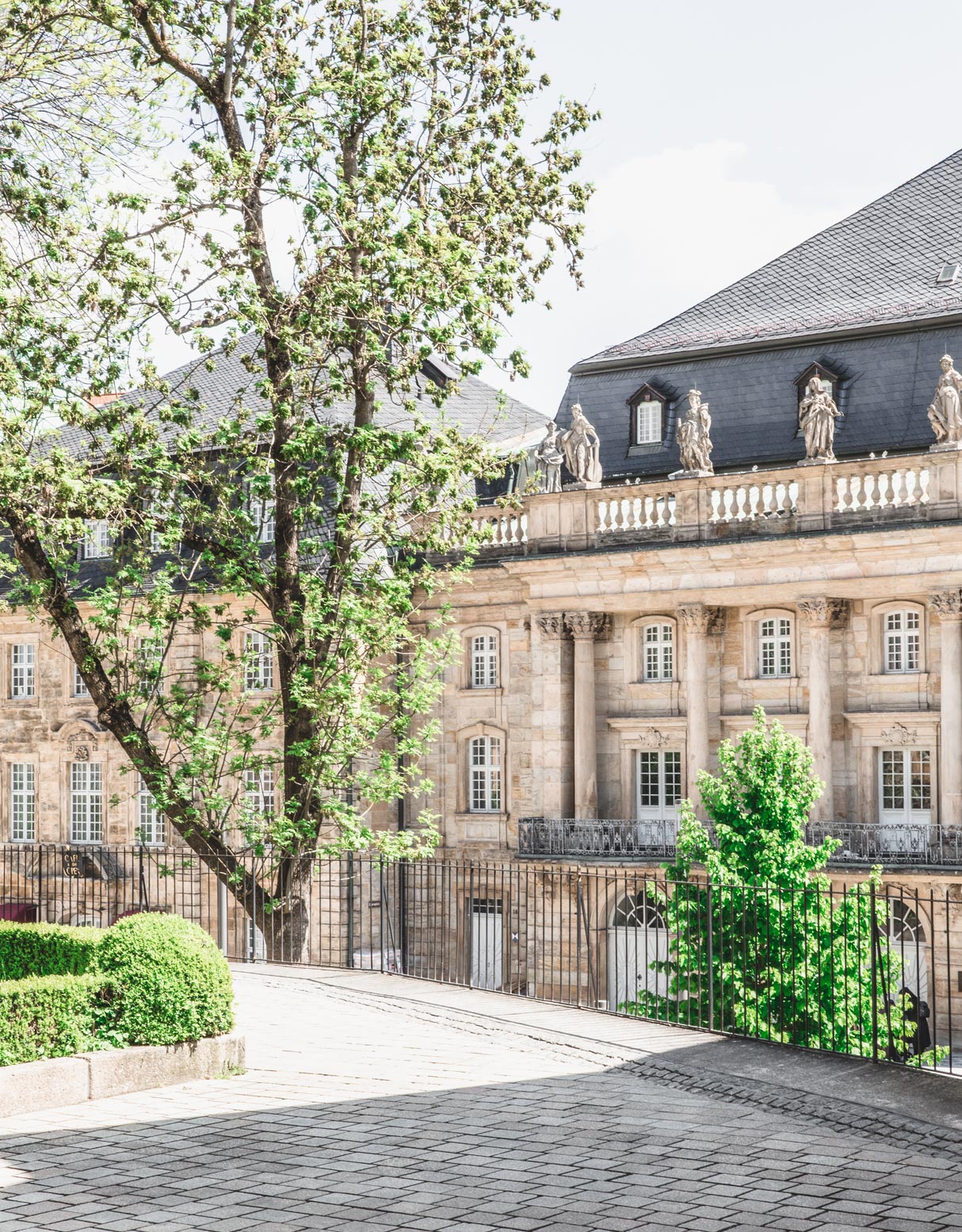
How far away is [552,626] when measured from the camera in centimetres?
3834

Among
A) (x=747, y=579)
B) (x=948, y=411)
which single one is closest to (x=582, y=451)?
(x=747, y=579)

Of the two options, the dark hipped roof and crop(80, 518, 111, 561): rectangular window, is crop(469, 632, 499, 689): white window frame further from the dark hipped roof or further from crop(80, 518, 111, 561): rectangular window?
crop(80, 518, 111, 561): rectangular window

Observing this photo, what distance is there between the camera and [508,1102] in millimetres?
12172

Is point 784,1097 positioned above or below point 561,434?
below

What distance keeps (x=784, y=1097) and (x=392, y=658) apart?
2953 cm

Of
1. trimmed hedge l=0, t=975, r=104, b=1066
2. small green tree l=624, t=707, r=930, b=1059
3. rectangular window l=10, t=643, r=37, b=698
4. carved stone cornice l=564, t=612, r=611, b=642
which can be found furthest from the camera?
rectangular window l=10, t=643, r=37, b=698

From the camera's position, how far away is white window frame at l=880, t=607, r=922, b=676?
3512 cm

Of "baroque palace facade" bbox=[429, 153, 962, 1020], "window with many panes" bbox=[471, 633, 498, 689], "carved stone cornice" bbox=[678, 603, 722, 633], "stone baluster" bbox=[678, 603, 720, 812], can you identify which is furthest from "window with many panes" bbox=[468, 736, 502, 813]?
"carved stone cornice" bbox=[678, 603, 722, 633]

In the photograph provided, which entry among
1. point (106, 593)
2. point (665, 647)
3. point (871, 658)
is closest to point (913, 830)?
point (871, 658)

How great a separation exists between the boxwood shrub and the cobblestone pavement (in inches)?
18.7

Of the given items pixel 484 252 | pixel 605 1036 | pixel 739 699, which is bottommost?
pixel 605 1036

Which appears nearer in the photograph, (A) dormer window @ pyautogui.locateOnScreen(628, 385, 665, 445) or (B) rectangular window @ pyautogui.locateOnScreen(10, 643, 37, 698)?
(A) dormer window @ pyautogui.locateOnScreen(628, 385, 665, 445)

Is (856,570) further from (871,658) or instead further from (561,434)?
(561,434)

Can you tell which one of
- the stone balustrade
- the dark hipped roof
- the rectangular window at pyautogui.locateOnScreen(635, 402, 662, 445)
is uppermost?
the dark hipped roof
